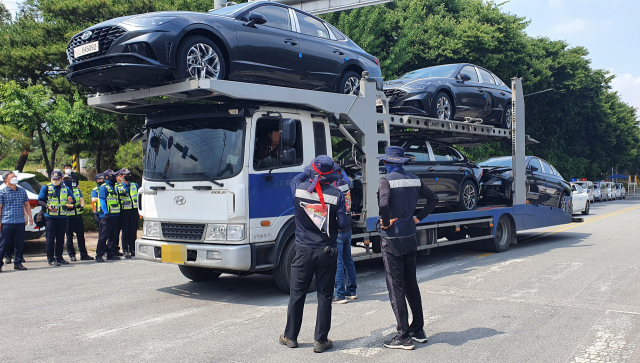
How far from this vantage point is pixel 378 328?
550 centimetres

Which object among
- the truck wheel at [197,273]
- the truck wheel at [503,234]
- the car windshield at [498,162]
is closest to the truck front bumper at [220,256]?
the truck wheel at [197,273]

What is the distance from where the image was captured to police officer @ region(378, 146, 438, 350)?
16.3ft

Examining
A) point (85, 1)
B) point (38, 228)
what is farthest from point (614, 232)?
point (85, 1)

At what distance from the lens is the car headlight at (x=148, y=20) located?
6160 millimetres

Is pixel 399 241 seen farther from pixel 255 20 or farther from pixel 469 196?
pixel 469 196

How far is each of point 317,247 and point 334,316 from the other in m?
1.52

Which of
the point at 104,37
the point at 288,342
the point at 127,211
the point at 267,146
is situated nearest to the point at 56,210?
the point at 127,211

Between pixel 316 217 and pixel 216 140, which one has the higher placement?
pixel 216 140

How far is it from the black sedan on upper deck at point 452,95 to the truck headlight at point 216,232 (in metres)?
4.43

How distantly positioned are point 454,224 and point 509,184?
8.17ft

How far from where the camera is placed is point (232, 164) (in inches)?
250

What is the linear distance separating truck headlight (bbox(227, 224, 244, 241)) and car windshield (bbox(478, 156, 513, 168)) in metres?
7.54

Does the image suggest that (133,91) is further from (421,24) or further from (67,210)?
(421,24)

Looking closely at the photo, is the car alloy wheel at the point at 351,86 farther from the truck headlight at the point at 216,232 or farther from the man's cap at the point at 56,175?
the man's cap at the point at 56,175
